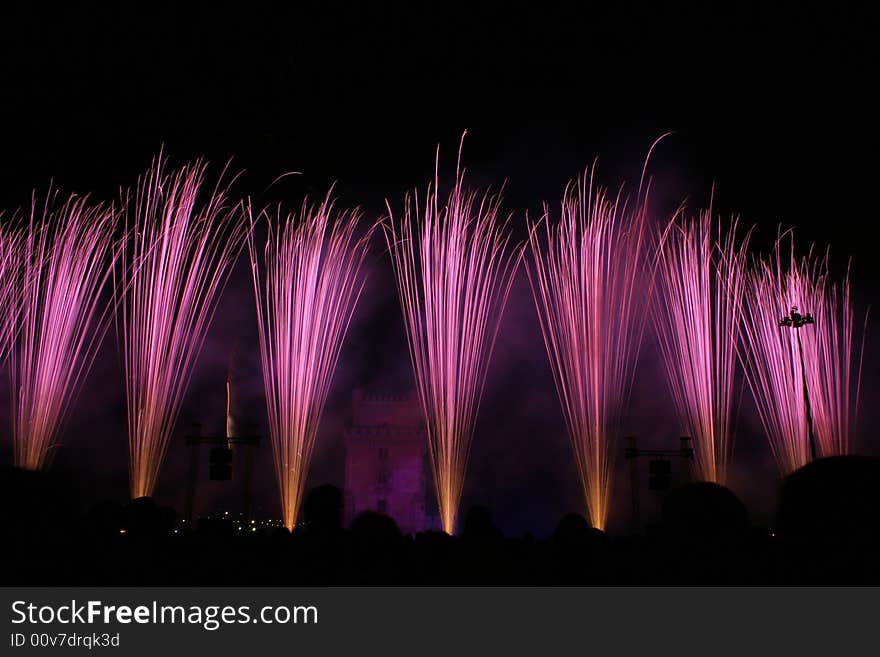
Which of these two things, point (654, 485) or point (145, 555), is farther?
point (654, 485)

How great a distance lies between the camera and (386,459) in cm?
4594

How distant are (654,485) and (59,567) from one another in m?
18.2

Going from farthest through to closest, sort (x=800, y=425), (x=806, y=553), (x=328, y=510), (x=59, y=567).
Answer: (x=800, y=425) → (x=328, y=510) → (x=59, y=567) → (x=806, y=553)

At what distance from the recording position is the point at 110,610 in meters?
3.99

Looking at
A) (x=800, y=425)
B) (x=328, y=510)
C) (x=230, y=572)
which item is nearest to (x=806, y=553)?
(x=230, y=572)

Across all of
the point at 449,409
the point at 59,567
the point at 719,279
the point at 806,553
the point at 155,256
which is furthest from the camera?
the point at 719,279

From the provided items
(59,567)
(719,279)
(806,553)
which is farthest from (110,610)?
(719,279)

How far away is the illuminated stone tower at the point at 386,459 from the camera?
4559 cm

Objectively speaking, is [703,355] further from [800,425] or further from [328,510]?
[328,510]

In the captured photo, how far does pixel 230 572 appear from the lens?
449cm

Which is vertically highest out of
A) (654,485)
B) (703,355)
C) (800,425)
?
(703,355)

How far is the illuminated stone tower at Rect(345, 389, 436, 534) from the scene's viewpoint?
1795 inches

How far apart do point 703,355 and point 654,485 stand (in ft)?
14.2

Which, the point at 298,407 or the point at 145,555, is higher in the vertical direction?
the point at 298,407
